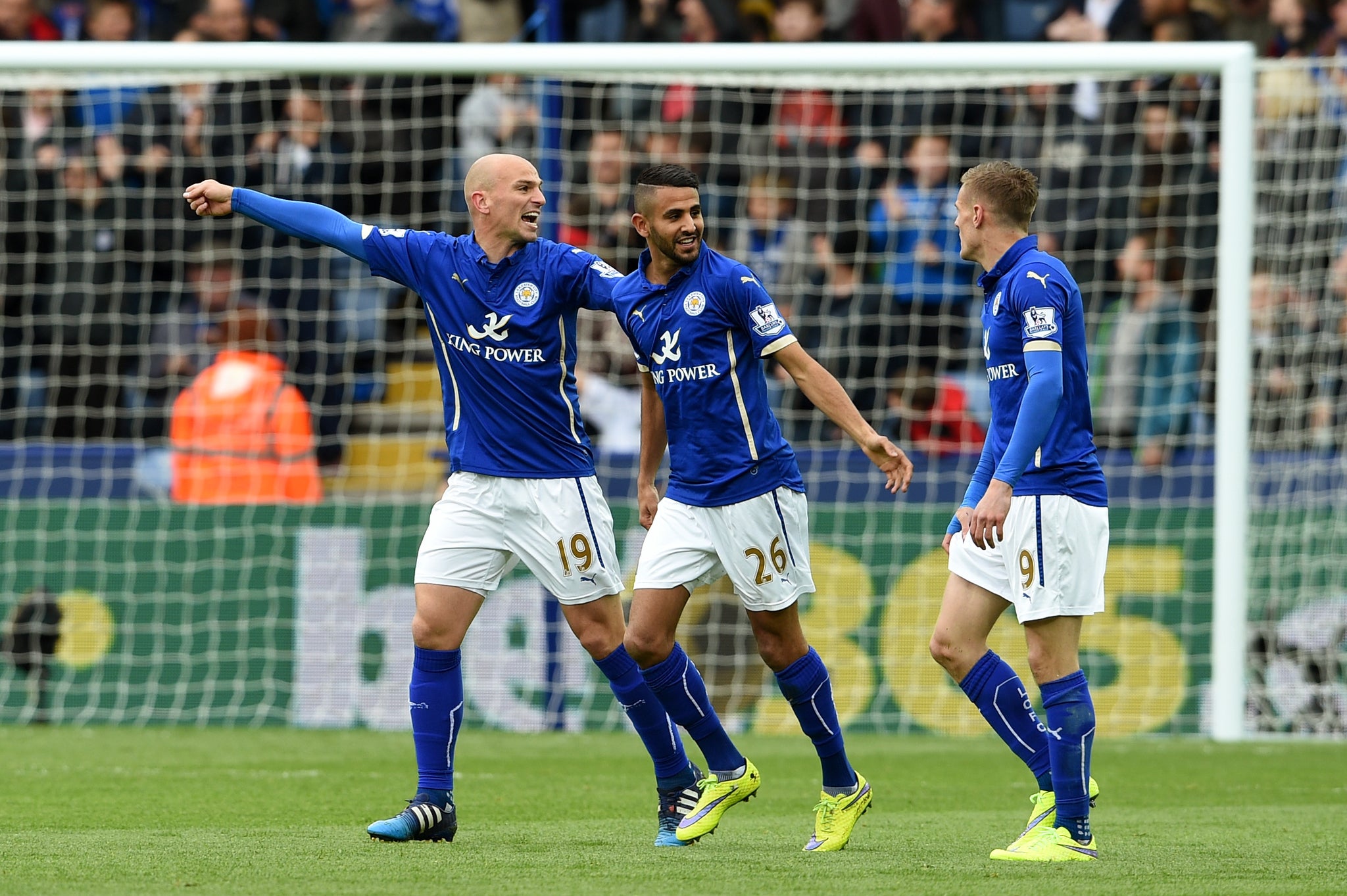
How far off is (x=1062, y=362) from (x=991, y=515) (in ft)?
1.85

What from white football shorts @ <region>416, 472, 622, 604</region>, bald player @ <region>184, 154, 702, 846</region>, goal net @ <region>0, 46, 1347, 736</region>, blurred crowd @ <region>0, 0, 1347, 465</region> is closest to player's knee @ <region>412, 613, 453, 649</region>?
bald player @ <region>184, 154, 702, 846</region>

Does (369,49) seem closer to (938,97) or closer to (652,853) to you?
(938,97)

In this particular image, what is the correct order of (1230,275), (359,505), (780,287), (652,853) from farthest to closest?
1. (780,287)
2. (359,505)
3. (1230,275)
4. (652,853)

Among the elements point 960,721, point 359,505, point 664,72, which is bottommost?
point 960,721

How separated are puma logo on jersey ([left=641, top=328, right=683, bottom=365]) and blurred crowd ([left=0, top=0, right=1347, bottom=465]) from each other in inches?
195

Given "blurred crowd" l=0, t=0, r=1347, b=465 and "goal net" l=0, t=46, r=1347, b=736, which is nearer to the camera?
"goal net" l=0, t=46, r=1347, b=736

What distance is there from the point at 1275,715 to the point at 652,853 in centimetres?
571

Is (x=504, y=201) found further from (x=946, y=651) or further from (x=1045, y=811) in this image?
(x=1045, y=811)

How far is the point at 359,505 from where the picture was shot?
10492 millimetres

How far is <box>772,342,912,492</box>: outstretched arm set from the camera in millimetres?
5523

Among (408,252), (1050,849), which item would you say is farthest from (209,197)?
(1050,849)

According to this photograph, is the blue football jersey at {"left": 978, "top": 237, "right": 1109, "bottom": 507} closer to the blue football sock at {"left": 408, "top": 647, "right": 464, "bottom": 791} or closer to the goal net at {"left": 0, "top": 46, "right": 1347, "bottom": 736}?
the blue football sock at {"left": 408, "top": 647, "right": 464, "bottom": 791}

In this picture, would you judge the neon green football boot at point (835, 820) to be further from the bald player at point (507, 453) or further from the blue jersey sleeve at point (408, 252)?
the blue jersey sleeve at point (408, 252)

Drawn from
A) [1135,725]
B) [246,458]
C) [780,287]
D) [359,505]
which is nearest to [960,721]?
[1135,725]
